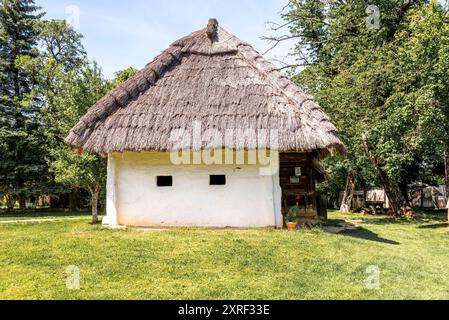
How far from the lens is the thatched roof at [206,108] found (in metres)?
9.74

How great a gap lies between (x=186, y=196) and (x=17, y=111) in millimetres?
15662

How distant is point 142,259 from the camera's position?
6727mm

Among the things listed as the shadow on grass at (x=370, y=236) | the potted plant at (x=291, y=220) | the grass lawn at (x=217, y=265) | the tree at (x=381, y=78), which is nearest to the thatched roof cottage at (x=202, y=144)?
the potted plant at (x=291, y=220)

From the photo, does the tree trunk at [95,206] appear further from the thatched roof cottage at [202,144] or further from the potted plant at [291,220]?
the potted plant at [291,220]

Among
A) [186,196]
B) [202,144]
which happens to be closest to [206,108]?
[202,144]

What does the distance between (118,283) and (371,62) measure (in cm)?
1369

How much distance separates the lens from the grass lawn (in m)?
5.24

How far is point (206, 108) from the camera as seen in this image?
10430mm

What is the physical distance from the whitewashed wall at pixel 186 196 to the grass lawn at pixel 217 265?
70cm

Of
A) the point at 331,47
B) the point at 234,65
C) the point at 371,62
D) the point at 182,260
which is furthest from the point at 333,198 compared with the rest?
the point at 182,260

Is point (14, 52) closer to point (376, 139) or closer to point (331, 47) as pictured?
point (331, 47)
